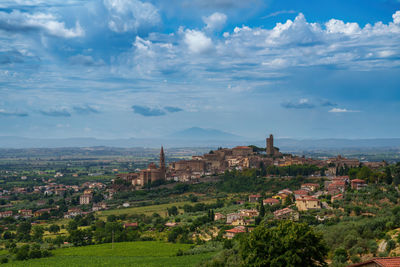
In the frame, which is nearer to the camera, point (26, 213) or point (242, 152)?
point (26, 213)

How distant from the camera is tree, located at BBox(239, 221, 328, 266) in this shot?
1833cm

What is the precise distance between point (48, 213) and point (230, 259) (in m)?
42.0

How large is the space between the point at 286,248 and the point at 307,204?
87.5ft

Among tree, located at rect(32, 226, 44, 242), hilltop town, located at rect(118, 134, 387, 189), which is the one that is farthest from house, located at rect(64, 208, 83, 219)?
hilltop town, located at rect(118, 134, 387, 189)

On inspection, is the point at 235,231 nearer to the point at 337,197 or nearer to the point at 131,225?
the point at 337,197

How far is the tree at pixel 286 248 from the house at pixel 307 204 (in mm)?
24898

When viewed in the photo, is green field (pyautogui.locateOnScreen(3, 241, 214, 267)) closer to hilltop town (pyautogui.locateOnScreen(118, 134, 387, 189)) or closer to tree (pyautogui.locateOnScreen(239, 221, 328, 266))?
tree (pyautogui.locateOnScreen(239, 221, 328, 266))

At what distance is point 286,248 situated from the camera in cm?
1848

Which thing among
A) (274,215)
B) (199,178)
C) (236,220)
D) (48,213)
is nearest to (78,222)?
(48,213)

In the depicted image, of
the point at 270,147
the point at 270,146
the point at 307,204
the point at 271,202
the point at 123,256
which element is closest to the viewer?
the point at 123,256

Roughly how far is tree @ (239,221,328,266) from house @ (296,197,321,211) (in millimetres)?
24898

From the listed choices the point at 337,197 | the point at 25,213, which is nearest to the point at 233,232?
→ the point at 337,197

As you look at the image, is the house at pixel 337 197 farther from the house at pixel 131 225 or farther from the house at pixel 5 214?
the house at pixel 5 214

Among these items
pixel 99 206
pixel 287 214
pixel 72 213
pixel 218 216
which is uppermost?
pixel 287 214
